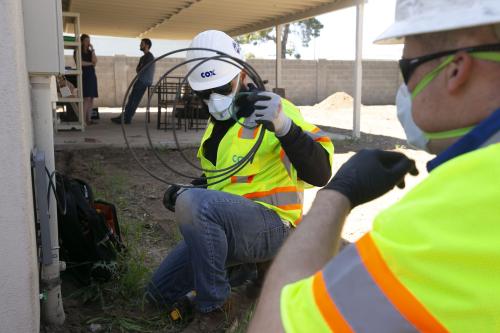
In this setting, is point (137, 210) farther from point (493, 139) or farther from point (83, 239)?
point (493, 139)

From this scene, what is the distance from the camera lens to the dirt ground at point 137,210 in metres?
2.68

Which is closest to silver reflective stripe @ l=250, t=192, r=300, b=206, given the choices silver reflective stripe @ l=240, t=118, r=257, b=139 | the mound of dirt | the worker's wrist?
silver reflective stripe @ l=240, t=118, r=257, b=139

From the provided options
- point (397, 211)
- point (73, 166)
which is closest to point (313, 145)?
point (397, 211)

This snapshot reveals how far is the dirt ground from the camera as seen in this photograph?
268 cm

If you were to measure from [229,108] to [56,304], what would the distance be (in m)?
1.29

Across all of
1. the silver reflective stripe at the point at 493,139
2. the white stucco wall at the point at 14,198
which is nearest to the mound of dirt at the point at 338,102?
the white stucco wall at the point at 14,198

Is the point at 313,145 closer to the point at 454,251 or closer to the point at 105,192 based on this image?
the point at 454,251

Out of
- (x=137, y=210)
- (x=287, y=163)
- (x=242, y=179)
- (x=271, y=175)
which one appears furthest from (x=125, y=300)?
(x=137, y=210)

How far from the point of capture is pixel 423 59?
1.06 metres

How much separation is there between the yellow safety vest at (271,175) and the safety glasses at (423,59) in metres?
1.38

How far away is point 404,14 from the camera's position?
1.10 m

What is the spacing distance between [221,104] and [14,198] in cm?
115

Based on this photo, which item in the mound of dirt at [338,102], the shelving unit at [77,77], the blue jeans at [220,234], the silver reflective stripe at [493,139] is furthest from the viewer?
the mound of dirt at [338,102]

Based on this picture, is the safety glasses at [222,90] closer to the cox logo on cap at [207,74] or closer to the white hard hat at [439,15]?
the cox logo on cap at [207,74]
